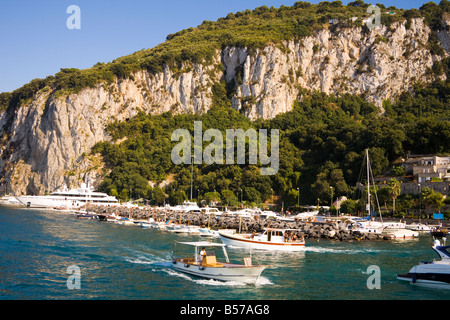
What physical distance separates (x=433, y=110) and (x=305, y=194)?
62.6 m

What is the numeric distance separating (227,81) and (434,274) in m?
157

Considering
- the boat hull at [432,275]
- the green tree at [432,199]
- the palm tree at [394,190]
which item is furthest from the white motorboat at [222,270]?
the palm tree at [394,190]

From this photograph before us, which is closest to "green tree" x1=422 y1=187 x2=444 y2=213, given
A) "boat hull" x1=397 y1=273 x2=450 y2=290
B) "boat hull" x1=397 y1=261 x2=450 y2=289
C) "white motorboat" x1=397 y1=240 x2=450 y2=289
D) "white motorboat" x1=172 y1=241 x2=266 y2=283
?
"white motorboat" x1=397 y1=240 x2=450 y2=289

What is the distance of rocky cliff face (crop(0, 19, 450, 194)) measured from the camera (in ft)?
517

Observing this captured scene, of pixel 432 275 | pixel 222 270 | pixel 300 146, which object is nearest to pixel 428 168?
pixel 300 146

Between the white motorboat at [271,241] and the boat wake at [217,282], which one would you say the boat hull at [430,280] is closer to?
the boat wake at [217,282]

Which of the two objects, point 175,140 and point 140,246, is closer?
point 140,246

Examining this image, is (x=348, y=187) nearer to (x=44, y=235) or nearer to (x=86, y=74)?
(x=44, y=235)

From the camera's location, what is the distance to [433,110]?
465ft

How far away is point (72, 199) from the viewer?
128m

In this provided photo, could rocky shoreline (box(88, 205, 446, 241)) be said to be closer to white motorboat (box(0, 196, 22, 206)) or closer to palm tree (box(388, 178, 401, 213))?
palm tree (box(388, 178, 401, 213))

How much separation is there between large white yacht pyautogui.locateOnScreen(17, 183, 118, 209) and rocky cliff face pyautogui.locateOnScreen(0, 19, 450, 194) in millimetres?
20493

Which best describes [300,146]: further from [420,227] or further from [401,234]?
[401,234]
